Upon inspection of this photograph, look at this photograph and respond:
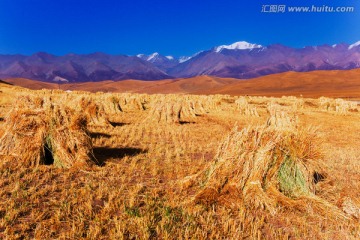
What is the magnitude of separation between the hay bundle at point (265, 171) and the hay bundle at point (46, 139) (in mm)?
3601

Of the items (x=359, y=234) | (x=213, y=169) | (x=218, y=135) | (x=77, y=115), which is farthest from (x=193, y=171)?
(x=218, y=135)

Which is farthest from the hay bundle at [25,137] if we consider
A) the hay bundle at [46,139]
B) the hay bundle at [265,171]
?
the hay bundle at [265,171]

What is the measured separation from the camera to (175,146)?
1317cm

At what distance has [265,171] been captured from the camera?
7.11m

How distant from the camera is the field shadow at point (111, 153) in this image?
10.4 meters

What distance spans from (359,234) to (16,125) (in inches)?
314

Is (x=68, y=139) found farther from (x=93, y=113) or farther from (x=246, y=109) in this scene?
(x=246, y=109)

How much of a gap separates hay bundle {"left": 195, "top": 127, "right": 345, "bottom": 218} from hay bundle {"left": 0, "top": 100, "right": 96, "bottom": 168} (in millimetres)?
3601

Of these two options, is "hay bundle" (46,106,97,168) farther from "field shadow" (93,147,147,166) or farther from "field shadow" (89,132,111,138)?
"field shadow" (89,132,111,138)

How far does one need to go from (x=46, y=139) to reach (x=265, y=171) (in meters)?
5.50

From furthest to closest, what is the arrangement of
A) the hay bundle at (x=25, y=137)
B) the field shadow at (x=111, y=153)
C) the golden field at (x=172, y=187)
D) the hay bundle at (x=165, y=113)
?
the hay bundle at (x=165, y=113) → the field shadow at (x=111, y=153) → the hay bundle at (x=25, y=137) → the golden field at (x=172, y=187)

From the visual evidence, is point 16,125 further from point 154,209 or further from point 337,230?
point 337,230

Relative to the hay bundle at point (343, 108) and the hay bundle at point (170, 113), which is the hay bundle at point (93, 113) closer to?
the hay bundle at point (170, 113)

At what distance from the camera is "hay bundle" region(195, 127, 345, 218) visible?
271 inches
